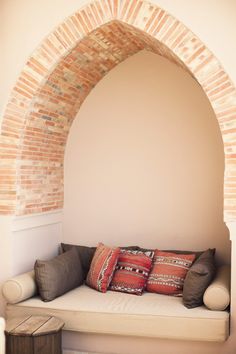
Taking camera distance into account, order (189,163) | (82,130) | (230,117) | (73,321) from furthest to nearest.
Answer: (82,130) < (189,163) < (73,321) < (230,117)

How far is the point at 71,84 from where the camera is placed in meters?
5.34

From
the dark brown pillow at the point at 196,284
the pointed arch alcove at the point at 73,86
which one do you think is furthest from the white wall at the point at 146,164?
the dark brown pillow at the point at 196,284

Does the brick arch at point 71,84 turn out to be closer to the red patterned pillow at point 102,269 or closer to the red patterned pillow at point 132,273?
the red patterned pillow at point 102,269

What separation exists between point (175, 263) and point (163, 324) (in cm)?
78

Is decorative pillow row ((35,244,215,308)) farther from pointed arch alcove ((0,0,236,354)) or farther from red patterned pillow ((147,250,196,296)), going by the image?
pointed arch alcove ((0,0,236,354))

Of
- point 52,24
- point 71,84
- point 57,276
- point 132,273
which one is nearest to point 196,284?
point 132,273

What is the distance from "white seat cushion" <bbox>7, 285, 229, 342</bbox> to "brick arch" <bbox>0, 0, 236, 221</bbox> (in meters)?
0.88

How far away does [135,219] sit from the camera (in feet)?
18.6

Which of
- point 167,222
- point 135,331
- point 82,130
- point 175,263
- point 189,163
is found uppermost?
point 82,130

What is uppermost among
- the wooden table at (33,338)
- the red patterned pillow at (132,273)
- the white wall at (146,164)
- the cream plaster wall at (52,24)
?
the cream plaster wall at (52,24)

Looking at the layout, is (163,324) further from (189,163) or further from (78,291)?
(189,163)

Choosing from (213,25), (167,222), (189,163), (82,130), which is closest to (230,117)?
(213,25)

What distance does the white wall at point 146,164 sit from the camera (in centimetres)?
538

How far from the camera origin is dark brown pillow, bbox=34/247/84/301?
4.75m
